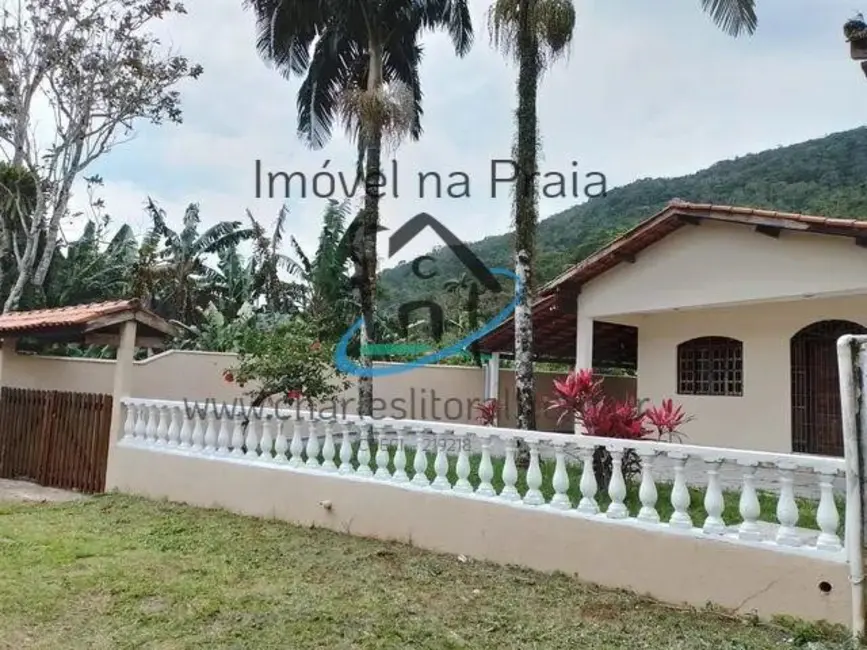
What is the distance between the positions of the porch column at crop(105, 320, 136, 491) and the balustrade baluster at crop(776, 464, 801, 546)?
789 cm

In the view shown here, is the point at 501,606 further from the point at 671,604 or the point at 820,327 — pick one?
the point at 820,327

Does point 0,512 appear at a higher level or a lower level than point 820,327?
lower

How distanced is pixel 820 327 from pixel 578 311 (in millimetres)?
3734

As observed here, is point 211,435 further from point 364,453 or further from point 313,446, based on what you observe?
point 364,453

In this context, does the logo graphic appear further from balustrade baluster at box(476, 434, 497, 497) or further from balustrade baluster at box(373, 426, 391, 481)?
balustrade baluster at box(476, 434, 497, 497)

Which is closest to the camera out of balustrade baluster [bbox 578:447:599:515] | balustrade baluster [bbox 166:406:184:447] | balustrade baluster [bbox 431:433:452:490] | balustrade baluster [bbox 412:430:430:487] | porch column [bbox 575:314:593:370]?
balustrade baluster [bbox 578:447:599:515]

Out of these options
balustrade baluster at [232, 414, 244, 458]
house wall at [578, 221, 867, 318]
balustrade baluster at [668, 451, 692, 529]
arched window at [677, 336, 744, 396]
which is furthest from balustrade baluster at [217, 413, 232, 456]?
arched window at [677, 336, 744, 396]

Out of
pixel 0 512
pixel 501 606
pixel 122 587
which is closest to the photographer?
pixel 501 606

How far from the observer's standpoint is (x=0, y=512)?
7.57 metres

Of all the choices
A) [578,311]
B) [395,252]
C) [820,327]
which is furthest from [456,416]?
[820,327]

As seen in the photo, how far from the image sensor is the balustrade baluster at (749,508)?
14.6 ft

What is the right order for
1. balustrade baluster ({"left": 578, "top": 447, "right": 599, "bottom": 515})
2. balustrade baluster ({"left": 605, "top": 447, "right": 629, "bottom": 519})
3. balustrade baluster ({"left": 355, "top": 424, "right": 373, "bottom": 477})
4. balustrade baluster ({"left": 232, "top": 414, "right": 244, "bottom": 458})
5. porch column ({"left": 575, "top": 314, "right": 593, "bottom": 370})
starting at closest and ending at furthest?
balustrade baluster ({"left": 605, "top": 447, "right": 629, "bottom": 519}) → balustrade baluster ({"left": 578, "top": 447, "right": 599, "bottom": 515}) → balustrade baluster ({"left": 355, "top": 424, "right": 373, "bottom": 477}) → balustrade baluster ({"left": 232, "top": 414, "right": 244, "bottom": 458}) → porch column ({"left": 575, "top": 314, "right": 593, "bottom": 370})

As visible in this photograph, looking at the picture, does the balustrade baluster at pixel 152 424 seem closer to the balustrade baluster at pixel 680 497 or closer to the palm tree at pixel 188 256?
the balustrade baluster at pixel 680 497

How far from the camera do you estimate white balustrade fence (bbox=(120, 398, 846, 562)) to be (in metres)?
4.36
